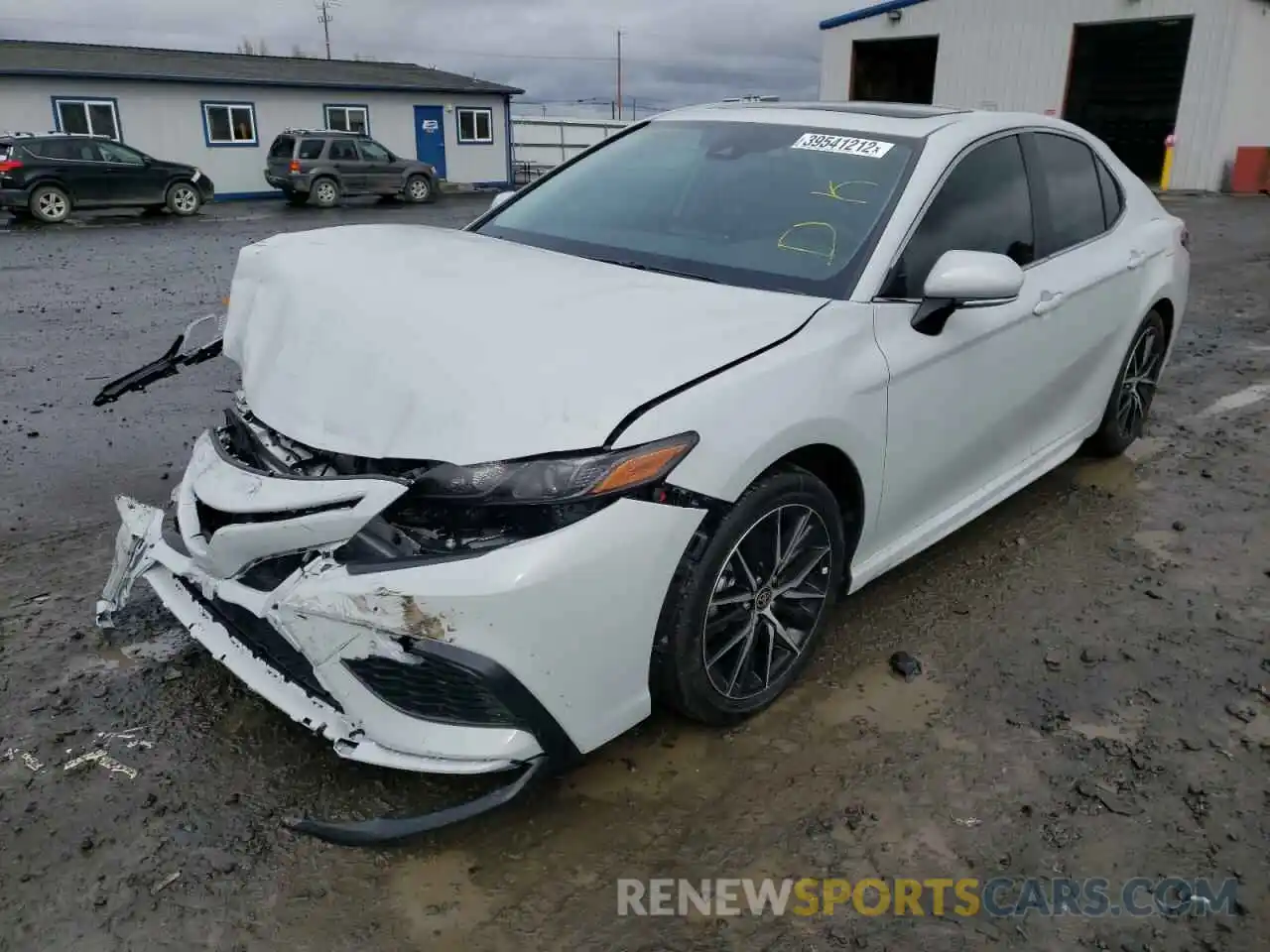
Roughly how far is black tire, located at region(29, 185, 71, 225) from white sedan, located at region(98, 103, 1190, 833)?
17603 mm

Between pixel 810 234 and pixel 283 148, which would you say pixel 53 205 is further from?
pixel 810 234

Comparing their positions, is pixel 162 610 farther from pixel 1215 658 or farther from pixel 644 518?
pixel 1215 658

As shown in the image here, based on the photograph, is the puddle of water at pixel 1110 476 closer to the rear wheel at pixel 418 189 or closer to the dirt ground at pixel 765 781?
the dirt ground at pixel 765 781

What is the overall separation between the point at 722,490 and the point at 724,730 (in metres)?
0.82

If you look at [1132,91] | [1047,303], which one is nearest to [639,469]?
[1047,303]

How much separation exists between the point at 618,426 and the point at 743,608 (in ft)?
2.41

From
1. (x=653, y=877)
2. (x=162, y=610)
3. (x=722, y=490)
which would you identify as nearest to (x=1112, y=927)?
(x=653, y=877)

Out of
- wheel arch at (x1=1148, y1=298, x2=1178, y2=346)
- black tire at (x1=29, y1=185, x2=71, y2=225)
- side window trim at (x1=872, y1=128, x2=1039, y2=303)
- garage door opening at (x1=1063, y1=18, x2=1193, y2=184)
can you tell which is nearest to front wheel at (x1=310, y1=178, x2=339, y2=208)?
black tire at (x1=29, y1=185, x2=71, y2=225)

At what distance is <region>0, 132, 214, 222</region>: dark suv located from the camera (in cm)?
1741

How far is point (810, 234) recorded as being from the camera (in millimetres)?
3105

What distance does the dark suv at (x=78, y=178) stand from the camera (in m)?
17.4

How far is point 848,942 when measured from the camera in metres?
2.15

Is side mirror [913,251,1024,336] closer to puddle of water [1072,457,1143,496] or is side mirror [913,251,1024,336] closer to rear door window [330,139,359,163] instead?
puddle of water [1072,457,1143,496]

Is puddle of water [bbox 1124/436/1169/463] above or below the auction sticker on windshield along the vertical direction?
below
